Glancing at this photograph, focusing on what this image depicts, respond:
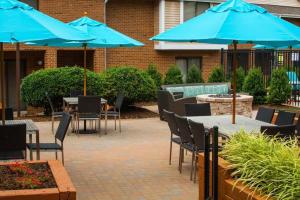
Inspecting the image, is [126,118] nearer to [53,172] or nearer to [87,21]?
[87,21]

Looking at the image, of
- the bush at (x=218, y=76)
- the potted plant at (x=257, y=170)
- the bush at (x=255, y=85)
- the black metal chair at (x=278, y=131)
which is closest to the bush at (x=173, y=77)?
the bush at (x=218, y=76)

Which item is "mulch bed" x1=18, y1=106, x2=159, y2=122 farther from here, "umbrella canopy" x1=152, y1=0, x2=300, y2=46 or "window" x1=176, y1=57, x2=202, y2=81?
"window" x1=176, y1=57, x2=202, y2=81

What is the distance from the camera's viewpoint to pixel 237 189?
199 inches

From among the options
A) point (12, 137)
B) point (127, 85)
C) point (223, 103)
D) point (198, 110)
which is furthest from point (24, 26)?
point (127, 85)

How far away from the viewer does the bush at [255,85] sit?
790 inches

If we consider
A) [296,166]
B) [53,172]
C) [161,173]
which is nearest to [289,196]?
[296,166]

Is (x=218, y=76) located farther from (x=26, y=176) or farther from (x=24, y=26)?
(x=26, y=176)

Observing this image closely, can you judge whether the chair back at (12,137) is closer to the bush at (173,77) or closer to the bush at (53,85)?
the bush at (53,85)

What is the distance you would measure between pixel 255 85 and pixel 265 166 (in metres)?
15.6

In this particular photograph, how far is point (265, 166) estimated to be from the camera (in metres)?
4.88

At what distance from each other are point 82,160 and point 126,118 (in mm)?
6667

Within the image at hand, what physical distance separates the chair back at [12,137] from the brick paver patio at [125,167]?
3.52ft

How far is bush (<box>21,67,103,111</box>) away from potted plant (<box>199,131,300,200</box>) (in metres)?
11.0

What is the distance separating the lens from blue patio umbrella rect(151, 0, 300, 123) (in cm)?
765
